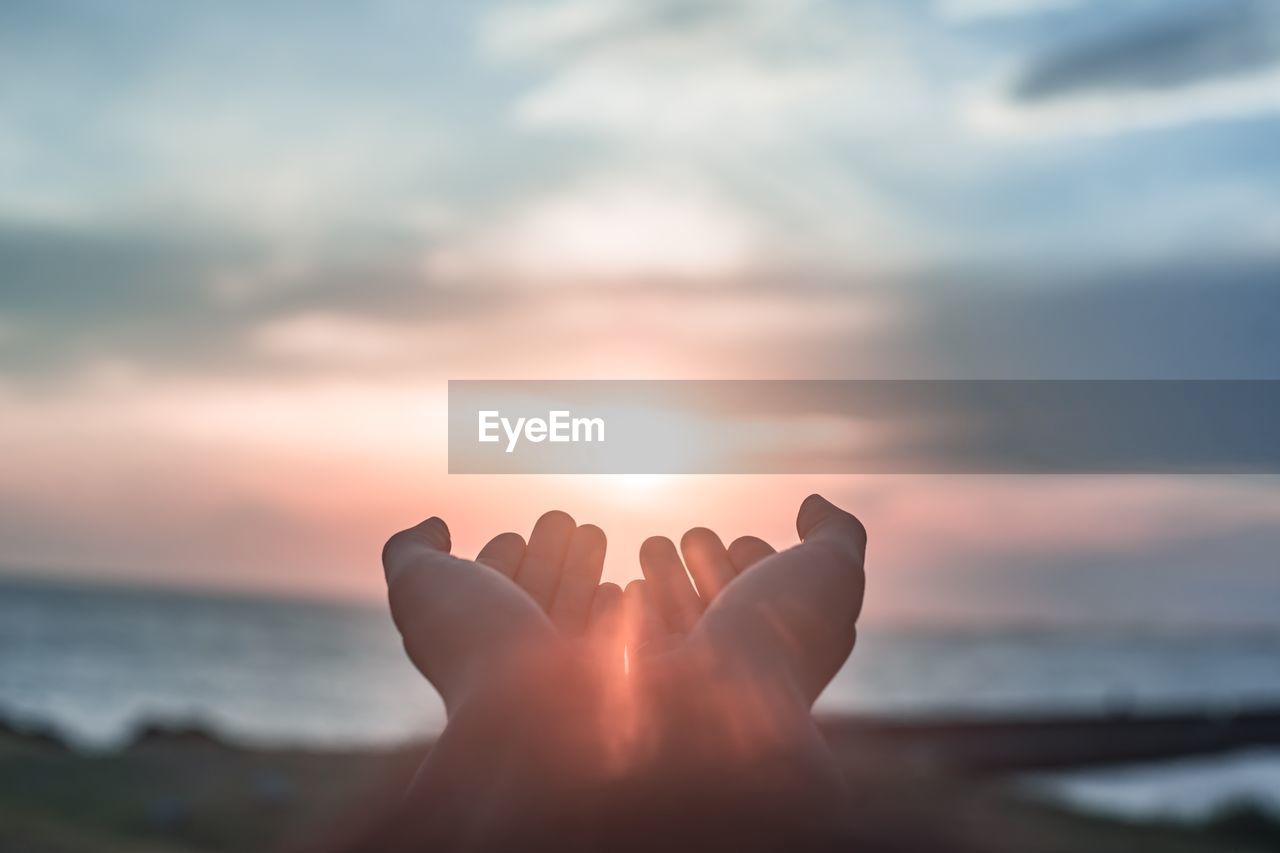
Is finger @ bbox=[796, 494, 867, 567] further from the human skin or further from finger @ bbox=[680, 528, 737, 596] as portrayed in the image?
finger @ bbox=[680, 528, 737, 596]

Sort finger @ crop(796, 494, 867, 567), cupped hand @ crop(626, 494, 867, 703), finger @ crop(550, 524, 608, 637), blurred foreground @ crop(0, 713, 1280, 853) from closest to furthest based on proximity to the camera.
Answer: cupped hand @ crop(626, 494, 867, 703) < finger @ crop(796, 494, 867, 567) < finger @ crop(550, 524, 608, 637) < blurred foreground @ crop(0, 713, 1280, 853)

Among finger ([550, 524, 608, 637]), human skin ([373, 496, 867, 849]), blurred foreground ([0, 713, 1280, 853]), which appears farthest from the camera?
blurred foreground ([0, 713, 1280, 853])

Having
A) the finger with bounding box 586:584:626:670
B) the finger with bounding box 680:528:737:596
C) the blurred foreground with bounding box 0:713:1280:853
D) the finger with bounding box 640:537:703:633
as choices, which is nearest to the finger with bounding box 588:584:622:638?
the finger with bounding box 586:584:626:670

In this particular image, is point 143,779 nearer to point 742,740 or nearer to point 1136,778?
point 742,740

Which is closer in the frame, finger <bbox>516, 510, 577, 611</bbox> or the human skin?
the human skin

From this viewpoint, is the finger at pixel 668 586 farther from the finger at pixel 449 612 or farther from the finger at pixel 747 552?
the finger at pixel 449 612

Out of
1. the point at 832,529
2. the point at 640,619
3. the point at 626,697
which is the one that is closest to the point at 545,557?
the point at 640,619

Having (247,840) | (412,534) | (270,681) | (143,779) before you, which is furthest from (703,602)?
(270,681)
